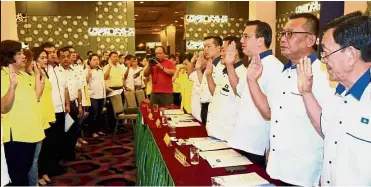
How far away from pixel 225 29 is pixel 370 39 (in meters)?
8.87

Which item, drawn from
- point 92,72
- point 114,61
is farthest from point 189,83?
point 114,61

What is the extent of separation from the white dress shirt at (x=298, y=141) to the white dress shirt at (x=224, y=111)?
2.48 feet

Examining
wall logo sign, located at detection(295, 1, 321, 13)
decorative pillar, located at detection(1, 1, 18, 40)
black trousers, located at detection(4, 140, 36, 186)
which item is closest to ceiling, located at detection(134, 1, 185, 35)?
wall logo sign, located at detection(295, 1, 321, 13)

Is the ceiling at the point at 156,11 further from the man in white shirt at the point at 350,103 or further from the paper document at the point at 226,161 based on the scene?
the man in white shirt at the point at 350,103

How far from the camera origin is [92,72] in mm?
5621

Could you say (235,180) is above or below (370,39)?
below

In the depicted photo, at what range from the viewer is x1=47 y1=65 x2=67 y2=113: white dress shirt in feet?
12.3

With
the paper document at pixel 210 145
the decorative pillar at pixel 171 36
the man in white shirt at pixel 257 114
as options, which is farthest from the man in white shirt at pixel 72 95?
the decorative pillar at pixel 171 36

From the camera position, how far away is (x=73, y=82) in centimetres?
439

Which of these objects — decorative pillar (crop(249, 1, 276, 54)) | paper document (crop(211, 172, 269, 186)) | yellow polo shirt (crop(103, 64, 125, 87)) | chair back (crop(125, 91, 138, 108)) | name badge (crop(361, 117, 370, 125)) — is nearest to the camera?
name badge (crop(361, 117, 370, 125))

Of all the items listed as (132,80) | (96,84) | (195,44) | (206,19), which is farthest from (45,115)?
(206,19)

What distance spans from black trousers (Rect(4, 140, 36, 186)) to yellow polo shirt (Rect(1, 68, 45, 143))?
54 mm

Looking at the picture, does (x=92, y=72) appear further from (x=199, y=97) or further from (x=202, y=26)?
(x=202, y=26)

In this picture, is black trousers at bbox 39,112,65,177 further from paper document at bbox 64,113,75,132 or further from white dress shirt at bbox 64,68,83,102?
white dress shirt at bbox 64,68,83,102
